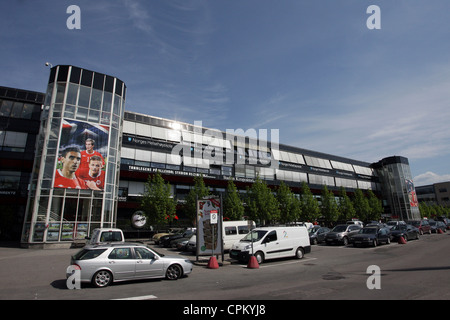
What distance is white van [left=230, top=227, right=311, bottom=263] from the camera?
14.2 m

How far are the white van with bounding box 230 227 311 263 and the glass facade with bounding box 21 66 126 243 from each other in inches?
685

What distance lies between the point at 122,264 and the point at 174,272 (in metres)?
2.04

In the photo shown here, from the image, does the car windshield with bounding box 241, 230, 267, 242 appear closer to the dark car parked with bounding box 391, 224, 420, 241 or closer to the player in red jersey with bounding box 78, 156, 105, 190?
the dark car parked with bounding box 391, 224, 420, 241

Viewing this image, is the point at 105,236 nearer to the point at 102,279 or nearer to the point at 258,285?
the point at 102,279

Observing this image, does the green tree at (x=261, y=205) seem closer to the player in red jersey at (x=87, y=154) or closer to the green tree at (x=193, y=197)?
the green tree at (x=193, y=197)

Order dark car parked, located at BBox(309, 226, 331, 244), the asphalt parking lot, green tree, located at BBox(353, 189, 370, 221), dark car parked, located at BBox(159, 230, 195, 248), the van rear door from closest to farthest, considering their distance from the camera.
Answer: the asphalt parking lot
the van rear door
dark car parked, located at BBox(159, 230, 195, 248)
dark car parked, located at BBox(309, 226, 331, 244)
green tree, located at BBox(353, 189, 370, 221)

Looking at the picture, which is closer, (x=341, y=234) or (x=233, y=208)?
(x=341, y=234)

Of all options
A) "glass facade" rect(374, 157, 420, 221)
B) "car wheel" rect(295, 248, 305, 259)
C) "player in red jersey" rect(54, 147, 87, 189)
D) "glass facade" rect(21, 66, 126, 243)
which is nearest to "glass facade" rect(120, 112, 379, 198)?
"glass facade" rect(21, 66, 126, 243)

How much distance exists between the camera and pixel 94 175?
25812 mm

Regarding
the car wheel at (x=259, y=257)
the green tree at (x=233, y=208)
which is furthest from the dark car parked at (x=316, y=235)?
the car wheel at (x=259, y=257)

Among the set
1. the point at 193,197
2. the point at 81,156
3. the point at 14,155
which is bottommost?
the point at 193,197

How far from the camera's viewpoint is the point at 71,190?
81.3 ft

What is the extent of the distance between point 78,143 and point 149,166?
40.9 feet

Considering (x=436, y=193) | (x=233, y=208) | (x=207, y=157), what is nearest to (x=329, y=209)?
(x=233, y=208)
